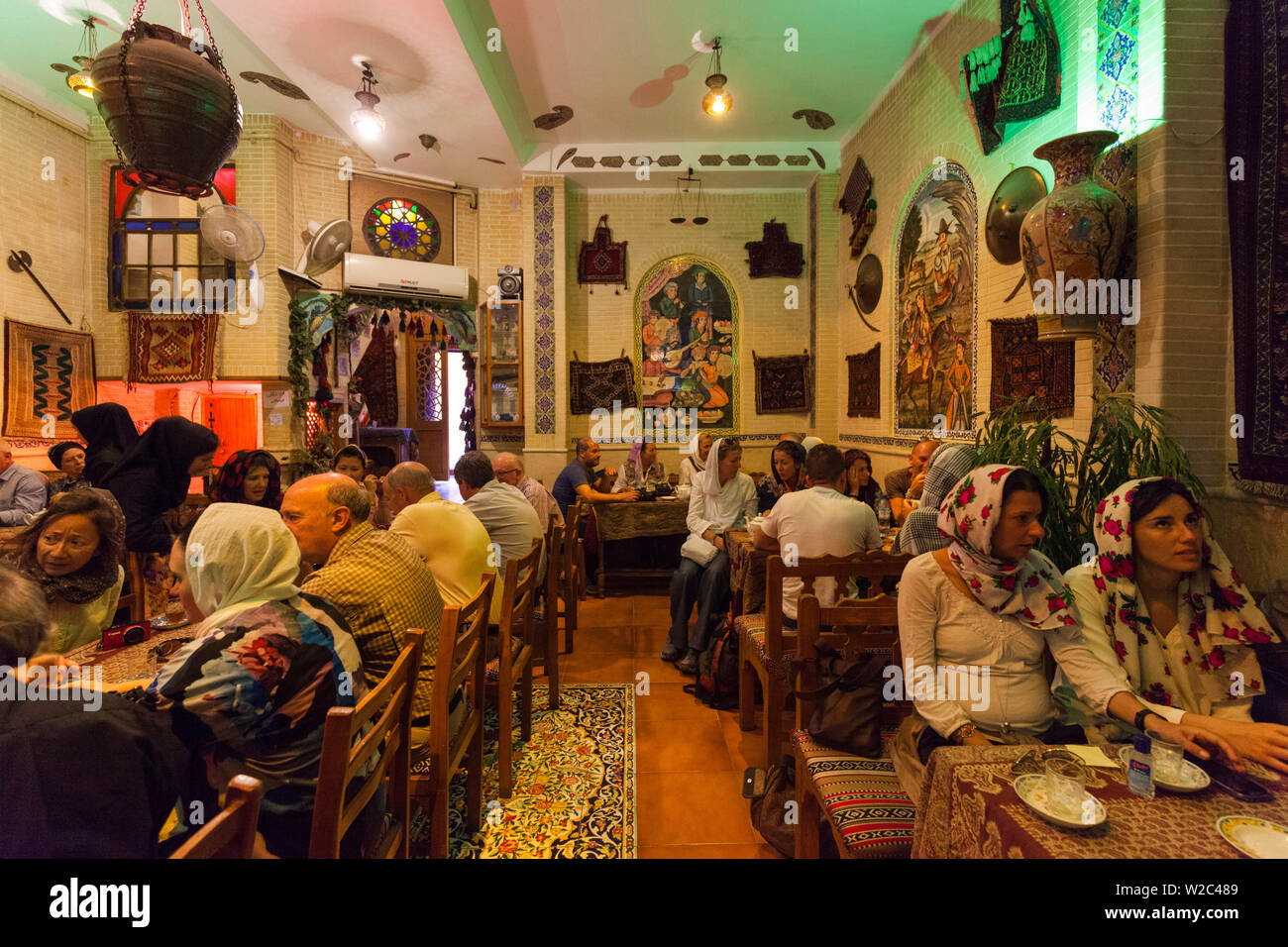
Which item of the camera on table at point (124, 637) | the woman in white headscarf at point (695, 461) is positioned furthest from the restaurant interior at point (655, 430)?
the woman in white headscarf at point (695, 461)

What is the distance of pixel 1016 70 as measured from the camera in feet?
13.0

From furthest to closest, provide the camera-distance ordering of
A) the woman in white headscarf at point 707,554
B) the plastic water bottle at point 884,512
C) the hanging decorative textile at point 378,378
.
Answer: the hanging decorative textile at point 378,378 < the plastic water bottle at point 884,512 < the woman in white headscarf at point 707,554

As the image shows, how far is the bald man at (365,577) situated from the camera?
2.06 meters

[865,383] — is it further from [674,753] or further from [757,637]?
[674,753]

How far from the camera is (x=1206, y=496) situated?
2.88 metres

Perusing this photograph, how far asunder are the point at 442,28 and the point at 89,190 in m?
5.02

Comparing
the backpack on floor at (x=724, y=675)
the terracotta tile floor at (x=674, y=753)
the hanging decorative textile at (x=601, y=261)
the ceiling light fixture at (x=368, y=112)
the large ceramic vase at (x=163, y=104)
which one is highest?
the ceiling light fixture at (x=368, y=112)

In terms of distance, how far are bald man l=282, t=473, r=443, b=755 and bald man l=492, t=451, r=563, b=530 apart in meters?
1.78

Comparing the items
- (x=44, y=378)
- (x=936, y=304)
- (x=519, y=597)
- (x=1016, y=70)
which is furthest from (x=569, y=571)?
(x=44, y=378)

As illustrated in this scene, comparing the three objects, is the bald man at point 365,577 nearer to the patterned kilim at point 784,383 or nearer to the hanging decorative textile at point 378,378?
the patterned kilim at point 784,383

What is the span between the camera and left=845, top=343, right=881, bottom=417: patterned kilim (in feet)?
21.8

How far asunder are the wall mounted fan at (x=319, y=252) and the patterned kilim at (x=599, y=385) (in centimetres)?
310

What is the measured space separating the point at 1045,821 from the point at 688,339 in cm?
773
